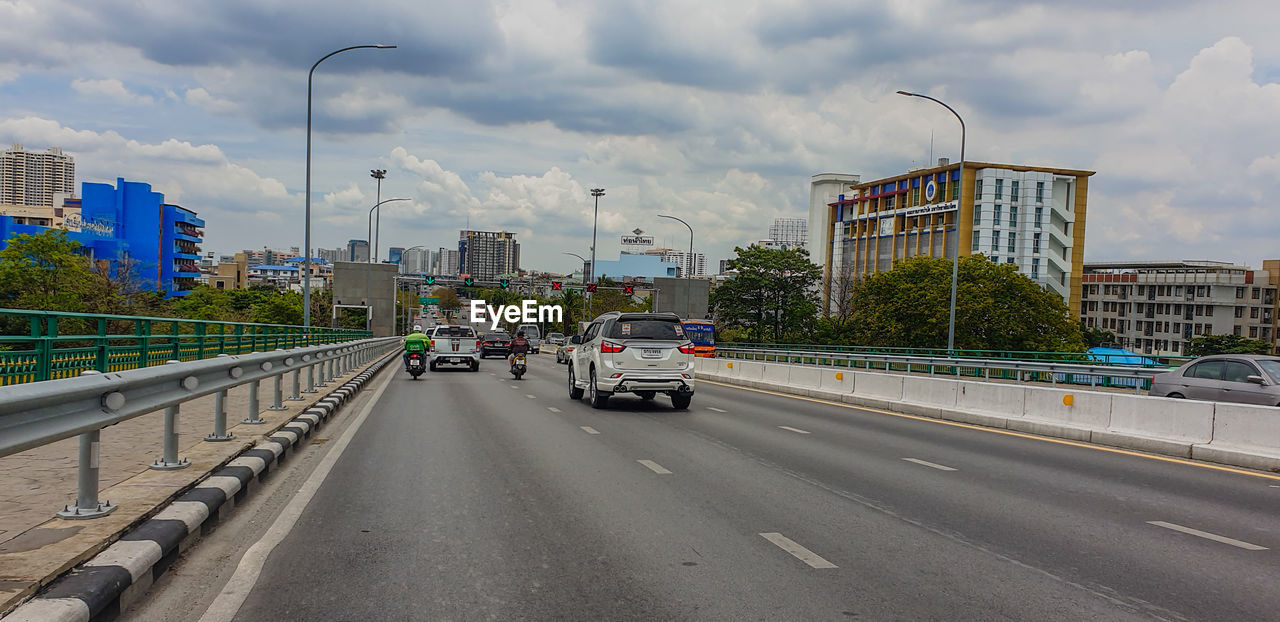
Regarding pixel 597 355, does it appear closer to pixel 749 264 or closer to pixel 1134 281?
pixel 749 264

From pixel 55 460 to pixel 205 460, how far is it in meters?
1.35

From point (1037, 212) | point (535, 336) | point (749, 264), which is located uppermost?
point (1037, 212)

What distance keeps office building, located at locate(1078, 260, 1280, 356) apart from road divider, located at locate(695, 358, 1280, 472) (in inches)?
4425

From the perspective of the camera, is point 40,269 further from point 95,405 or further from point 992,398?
point 95,405

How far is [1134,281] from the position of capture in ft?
437

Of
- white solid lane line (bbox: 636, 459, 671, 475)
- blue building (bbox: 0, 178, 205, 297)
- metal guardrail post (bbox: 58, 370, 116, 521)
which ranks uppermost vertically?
blue building (bbox: 0, 178, 205, 297)

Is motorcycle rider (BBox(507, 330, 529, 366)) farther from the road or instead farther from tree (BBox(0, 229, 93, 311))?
tree (BBox(0, 229, 93, 311))

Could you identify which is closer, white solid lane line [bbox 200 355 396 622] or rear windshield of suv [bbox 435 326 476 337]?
white solid lane line [bbox 200 355 396 622]

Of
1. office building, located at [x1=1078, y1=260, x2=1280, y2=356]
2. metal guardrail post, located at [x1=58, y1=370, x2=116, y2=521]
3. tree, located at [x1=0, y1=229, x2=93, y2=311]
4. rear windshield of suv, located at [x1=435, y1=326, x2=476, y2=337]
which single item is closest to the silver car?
metal guardrail post, located at [x1=58, y1=370, x2=116, y2=521]

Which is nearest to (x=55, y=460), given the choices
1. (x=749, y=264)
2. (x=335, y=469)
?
(x=335, y=469)

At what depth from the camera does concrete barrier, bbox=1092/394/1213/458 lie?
1174 cm

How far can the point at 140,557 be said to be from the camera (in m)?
4.85

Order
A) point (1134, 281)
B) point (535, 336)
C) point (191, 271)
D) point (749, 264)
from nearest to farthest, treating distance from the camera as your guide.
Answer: point (535, 336) → point (749, 264) → point (191, 271) → point (1134, 281)

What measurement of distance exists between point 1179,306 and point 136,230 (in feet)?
458
